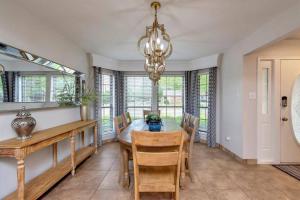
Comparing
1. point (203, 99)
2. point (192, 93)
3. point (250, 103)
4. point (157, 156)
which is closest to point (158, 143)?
point (157, 156)

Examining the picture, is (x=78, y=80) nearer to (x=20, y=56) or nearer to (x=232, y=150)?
(x=20, y=56)

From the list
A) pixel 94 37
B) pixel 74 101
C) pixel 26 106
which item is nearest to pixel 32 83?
pixel 26 106

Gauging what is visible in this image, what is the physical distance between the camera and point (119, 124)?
2.98m

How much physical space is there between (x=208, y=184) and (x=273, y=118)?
1908mm

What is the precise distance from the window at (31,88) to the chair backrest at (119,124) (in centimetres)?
117

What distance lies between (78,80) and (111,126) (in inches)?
72.5

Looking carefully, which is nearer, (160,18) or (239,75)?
(160,18)

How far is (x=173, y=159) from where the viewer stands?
69.6 inches

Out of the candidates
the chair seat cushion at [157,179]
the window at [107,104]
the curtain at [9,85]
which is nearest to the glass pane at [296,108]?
the chair seat cushion at [157,179]

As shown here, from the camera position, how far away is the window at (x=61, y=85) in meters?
3.03

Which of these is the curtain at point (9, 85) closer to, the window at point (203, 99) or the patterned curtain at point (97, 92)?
the patterned curtain at point (97, 92)

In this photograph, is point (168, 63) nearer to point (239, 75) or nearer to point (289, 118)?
point (239, 75)

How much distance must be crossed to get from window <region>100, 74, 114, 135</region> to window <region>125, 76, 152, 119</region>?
1.65 ft

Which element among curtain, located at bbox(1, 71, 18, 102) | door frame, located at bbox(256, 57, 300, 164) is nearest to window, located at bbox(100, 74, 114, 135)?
curtain, located at bbox(1, 71, 18, 102)
